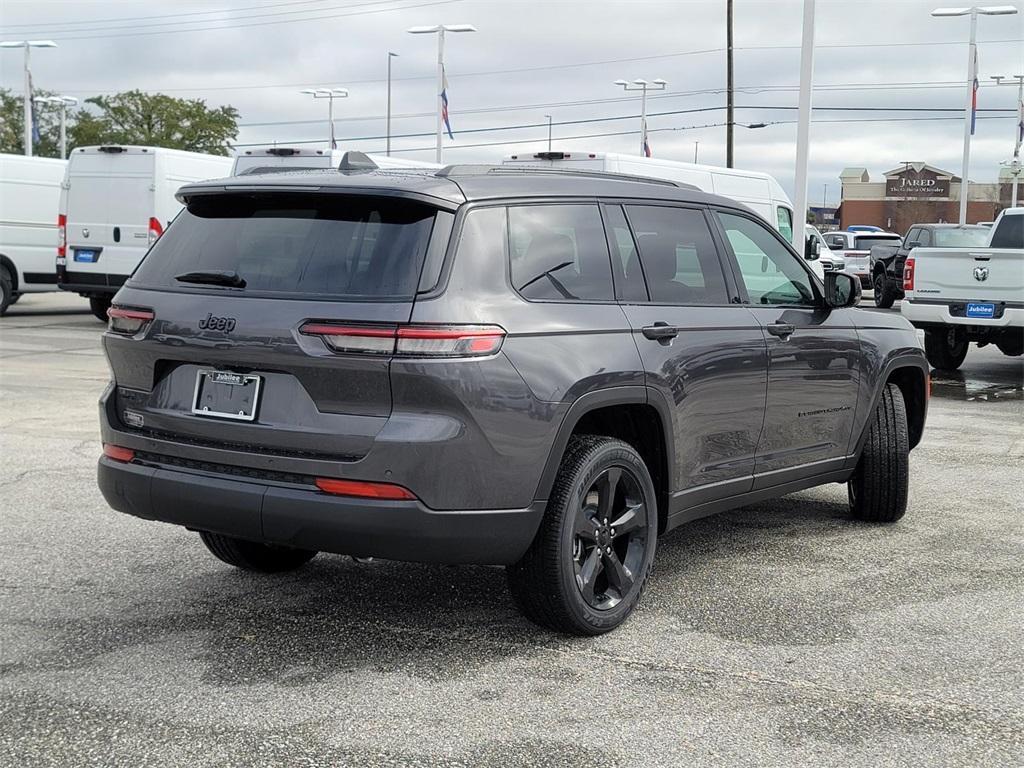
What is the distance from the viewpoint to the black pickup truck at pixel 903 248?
23.5 meters

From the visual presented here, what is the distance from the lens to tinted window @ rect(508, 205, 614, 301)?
456 cm

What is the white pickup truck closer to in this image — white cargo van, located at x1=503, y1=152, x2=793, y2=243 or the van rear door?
white cargo van, located at x1=503, y1=152, x2=793, y2=243

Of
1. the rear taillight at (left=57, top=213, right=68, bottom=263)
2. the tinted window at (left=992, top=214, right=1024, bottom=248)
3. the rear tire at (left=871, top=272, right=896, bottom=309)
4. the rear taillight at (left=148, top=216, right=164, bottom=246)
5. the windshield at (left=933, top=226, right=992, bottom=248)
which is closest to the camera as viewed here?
the tinted window at (left=992, top=214, right=1024, bottom=248)

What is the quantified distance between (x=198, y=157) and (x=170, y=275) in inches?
607

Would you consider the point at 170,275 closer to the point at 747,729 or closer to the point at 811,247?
the point at 747,729

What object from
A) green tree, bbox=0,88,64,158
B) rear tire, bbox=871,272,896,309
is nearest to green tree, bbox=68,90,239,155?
green tree, bbox=0,88,64,158

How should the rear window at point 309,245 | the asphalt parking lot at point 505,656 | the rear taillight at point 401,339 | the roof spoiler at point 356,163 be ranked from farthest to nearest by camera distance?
the roof spoiler at point 356,163 → the rear window at point 309,245 → the rear taillight at point 401,339 → the asphalt parking lot at point 505,656

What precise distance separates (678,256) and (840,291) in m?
1.27

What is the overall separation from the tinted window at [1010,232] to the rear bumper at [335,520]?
1470cm

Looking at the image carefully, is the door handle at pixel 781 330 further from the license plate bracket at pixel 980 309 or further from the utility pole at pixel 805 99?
the utility pole at pixel 805 99

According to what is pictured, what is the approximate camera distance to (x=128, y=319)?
469 centimetres

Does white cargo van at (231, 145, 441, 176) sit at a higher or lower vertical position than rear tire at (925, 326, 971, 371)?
higher

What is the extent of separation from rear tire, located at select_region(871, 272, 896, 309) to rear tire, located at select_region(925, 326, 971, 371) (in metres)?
13.8

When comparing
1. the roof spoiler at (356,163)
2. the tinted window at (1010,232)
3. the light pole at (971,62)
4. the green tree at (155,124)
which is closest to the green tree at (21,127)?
the green tree at (155,124)
